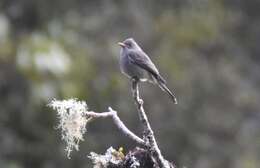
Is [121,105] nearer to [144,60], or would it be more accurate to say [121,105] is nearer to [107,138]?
[107,138]

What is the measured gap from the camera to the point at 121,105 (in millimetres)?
16719

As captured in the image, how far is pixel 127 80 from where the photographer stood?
17078 mm

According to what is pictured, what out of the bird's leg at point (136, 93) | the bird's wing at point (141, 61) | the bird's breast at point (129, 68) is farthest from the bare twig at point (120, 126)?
the bird's wing at point (141, 61)

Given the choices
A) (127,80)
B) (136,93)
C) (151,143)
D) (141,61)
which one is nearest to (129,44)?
(141,61)

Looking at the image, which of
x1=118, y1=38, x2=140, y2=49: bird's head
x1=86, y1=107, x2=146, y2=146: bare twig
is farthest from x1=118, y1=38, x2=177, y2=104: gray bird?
x1=86, y1=107, x2=146, y2=146: bare twig

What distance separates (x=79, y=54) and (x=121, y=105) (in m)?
0.97

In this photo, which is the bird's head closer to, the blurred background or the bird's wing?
the bird's wing

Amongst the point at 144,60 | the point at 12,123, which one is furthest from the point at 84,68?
the point at 144,60

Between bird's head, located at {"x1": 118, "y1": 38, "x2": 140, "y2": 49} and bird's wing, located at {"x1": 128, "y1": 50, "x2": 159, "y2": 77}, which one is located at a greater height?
bird's head, located at {"x1": 118, "y1": 38, "x2": 140, "y2": 49}

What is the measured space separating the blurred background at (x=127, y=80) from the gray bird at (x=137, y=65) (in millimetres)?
6630

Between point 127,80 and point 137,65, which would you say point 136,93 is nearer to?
point 137,65

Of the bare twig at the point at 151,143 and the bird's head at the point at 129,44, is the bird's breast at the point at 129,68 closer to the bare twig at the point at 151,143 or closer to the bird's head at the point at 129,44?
the bird's head at the point at 129,44

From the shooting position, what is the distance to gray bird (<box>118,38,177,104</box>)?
6.54 meters

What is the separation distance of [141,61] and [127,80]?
1040 cm
